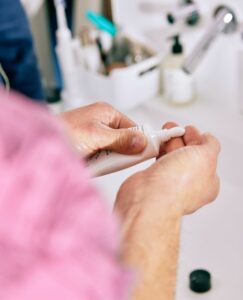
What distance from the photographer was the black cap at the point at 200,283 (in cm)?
75

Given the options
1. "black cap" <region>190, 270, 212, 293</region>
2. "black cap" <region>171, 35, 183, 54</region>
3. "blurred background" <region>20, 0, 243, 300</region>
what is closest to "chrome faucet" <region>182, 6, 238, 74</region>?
"blurred background" <region>20, 0, 243, 300</region>

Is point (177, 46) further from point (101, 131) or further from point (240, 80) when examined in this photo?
point (101, 131)

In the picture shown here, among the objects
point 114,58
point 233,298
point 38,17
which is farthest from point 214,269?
point 38,17

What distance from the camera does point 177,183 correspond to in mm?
596

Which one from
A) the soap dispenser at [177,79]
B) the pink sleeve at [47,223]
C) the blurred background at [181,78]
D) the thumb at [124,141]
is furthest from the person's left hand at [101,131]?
the pink sleeve at [47,223]

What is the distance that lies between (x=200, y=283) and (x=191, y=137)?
20 centimetres

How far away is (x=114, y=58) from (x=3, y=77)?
231 mm

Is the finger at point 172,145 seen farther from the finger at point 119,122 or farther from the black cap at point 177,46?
the black cap at point 177,46

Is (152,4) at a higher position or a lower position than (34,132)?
lower

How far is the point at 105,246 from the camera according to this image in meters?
0.30

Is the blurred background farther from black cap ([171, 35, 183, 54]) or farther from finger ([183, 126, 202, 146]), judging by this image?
finger ([183, 126, 202, 146])

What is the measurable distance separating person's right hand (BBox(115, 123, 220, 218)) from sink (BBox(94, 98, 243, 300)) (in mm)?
170

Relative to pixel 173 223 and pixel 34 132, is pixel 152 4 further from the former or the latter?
pixel 34 132

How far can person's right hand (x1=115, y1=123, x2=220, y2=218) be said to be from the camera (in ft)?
1.83
